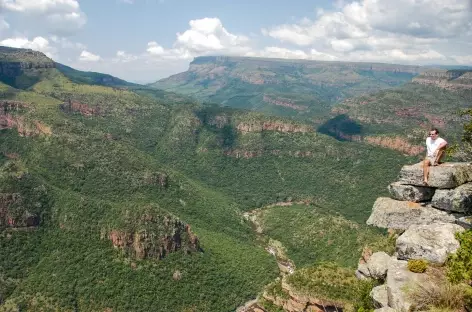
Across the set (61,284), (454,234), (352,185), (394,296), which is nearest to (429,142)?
(454,234)

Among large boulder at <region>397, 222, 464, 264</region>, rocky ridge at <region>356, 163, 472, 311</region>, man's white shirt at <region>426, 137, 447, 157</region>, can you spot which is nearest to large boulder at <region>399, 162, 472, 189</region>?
rocky ridge at <region>356, 163, 472, 311</region>

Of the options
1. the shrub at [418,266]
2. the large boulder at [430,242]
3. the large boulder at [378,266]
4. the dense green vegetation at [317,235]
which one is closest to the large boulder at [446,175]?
the large boulder at [430,242]

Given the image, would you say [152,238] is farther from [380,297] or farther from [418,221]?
[380,297]

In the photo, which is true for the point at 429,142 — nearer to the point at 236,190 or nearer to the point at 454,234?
the point at 454,234

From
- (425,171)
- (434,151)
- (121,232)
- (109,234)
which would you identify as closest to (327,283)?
(425,171)

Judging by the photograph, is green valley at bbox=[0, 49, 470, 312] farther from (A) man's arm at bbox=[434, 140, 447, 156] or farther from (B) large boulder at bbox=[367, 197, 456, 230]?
(A) man's arm at bbox=[434, 140, 447, 156]

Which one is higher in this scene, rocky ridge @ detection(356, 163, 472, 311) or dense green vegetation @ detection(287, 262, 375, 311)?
rocky ridge @ detection(356, 163, 472, 311)
